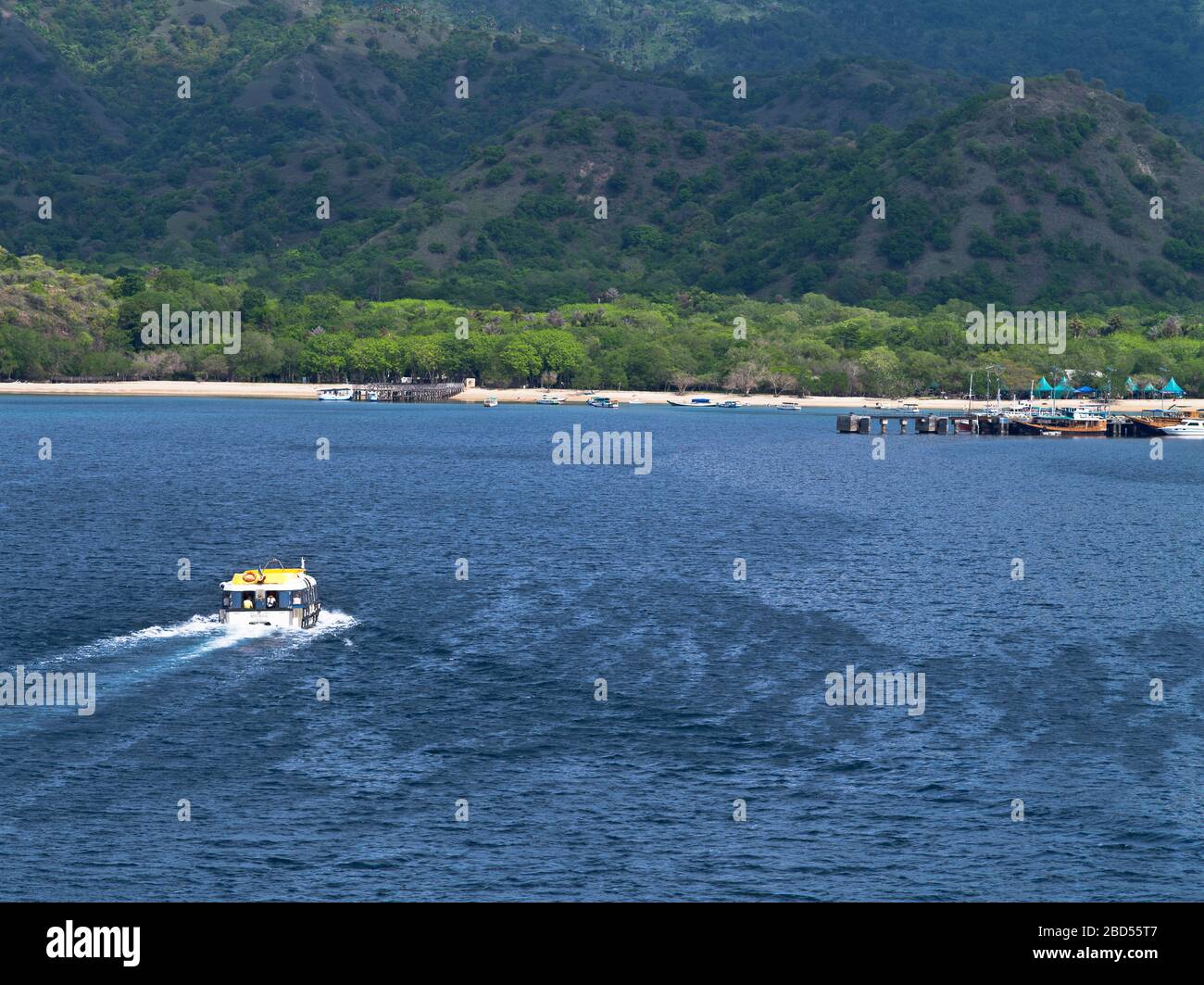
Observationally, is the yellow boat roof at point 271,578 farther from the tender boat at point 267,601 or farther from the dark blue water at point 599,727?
the dark blue water at point 599,727

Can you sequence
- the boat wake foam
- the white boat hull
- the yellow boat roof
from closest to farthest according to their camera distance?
the boat wake foam
the white boat hull
the yellow boat roof

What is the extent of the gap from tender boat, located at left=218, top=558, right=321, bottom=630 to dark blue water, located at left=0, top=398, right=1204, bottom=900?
63.3 inches

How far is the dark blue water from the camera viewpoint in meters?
52.3

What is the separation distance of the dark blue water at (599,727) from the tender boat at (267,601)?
161cm

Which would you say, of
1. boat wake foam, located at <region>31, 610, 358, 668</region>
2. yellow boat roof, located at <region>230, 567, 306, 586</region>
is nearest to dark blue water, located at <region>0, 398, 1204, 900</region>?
boat wake foam, located at <region>31, 610, 358, 668</region>

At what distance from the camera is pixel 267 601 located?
88625 mm

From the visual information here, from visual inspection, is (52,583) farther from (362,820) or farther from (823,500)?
(823,500)

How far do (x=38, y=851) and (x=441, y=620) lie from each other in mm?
44641

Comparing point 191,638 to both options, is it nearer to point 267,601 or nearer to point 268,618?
point 268,618

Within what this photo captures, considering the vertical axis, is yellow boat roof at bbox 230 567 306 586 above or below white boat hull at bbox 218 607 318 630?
above
